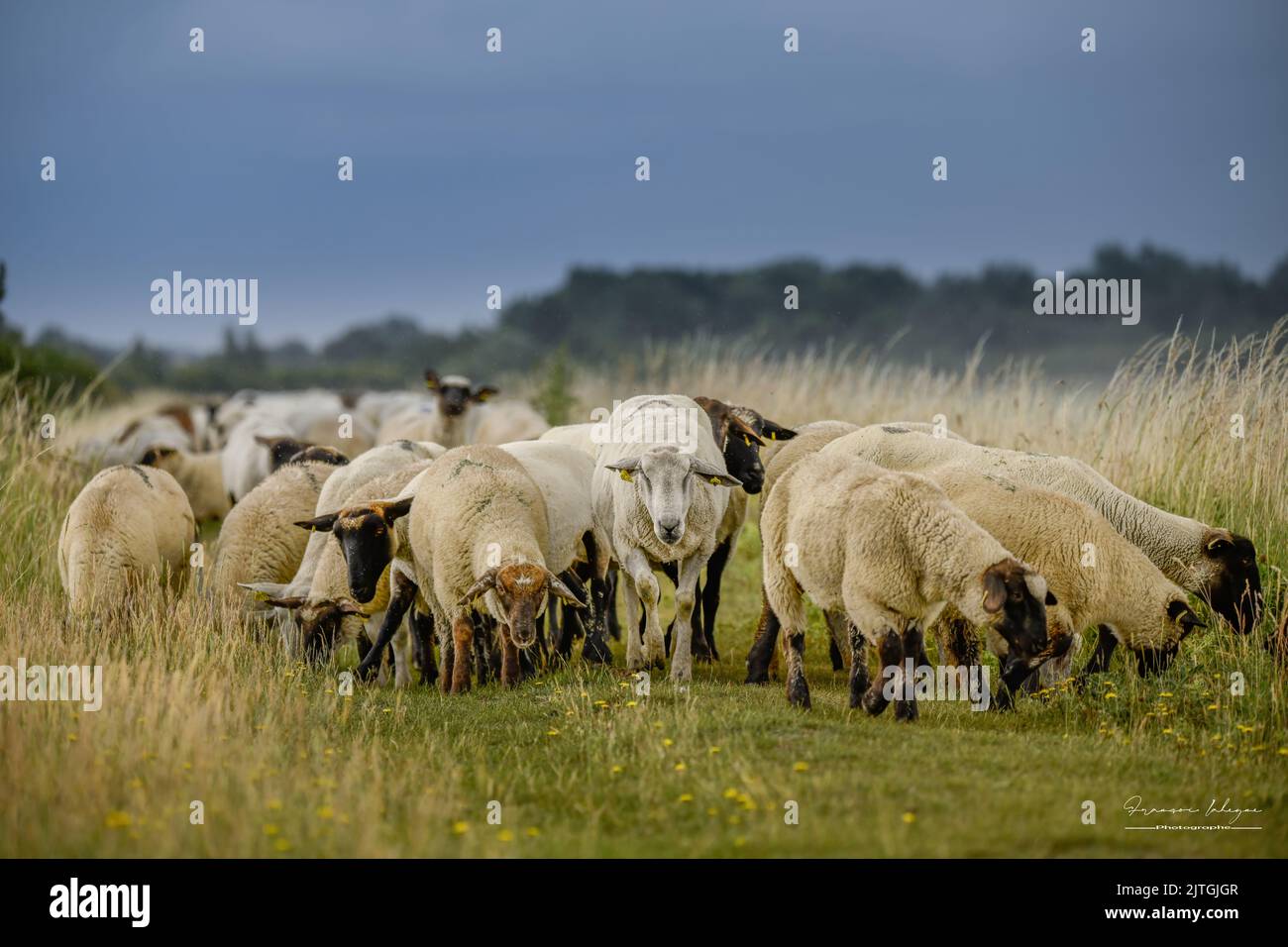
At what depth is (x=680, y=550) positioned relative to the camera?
36.5 ft

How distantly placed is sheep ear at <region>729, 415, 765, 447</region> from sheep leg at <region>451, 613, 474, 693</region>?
10.6ft

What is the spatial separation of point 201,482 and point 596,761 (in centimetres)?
1289

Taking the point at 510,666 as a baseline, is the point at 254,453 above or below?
above

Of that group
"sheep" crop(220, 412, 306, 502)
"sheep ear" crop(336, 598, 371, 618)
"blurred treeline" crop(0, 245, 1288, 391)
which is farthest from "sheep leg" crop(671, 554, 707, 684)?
"blurred treeline" crop(0, 245, 1288, 391)

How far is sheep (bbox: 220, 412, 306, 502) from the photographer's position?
16844 millimetres

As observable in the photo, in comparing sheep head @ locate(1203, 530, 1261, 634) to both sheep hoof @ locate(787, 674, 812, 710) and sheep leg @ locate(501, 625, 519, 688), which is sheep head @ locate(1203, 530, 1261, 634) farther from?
sheep leg @ locate(501, 625, 519, 688)

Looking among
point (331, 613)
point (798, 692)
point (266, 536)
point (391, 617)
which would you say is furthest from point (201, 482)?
point (798, 692)

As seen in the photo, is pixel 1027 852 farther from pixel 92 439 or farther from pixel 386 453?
pixel 92 439

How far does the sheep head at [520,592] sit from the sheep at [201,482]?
10.4m

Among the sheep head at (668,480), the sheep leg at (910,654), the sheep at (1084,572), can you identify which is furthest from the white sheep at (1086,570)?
the sheep head at (668,480)

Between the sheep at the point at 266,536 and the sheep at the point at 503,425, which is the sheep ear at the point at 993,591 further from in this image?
the sheep at the point at 503,425

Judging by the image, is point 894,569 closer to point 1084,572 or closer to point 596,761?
point 1084,572

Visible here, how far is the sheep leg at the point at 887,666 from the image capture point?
873cm
